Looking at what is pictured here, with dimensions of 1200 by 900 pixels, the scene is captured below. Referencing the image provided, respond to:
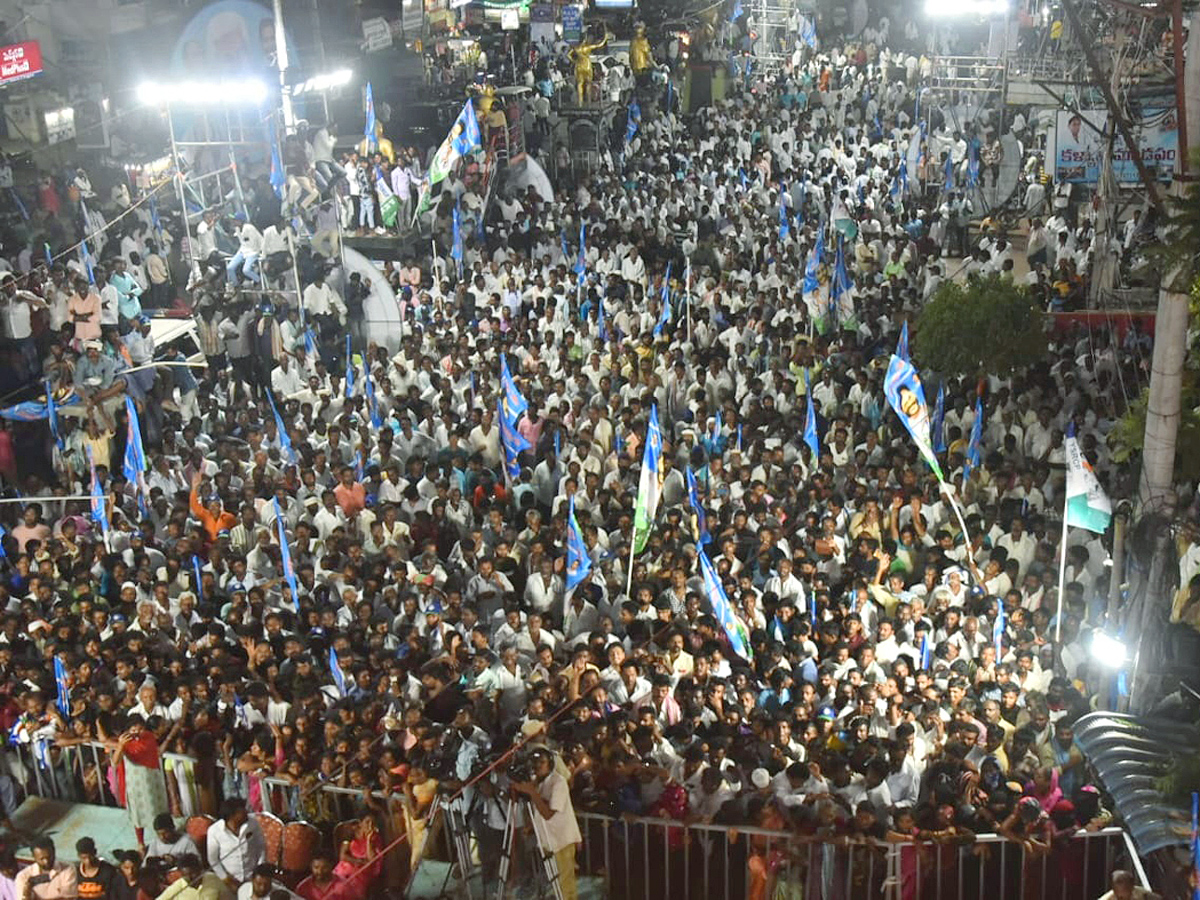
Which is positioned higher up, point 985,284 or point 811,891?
point 985,284

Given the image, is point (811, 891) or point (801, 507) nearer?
point (811, 891)

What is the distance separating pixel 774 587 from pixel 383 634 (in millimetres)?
2795

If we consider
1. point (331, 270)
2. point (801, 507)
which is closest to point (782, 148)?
point (331, 270)

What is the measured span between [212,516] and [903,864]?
6588 mm

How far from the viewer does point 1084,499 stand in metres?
9.05

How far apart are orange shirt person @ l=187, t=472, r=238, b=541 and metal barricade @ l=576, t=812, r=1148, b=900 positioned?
194 inches

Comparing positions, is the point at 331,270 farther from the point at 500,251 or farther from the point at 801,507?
the point at 801,507

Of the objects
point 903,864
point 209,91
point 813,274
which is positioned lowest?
point 903,864

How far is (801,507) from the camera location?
1123 centimetres

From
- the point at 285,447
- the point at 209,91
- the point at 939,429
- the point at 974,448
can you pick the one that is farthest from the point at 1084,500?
the point at 209,91

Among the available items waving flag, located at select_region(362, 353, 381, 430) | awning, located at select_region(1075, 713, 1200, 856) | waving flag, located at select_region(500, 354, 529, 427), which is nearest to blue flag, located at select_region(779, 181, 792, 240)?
waving flag, located at select_region(362, 353, 381, 430)

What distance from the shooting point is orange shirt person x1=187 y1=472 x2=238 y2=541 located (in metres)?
11.5

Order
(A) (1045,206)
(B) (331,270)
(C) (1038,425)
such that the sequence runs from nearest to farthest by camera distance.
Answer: (C) (1038,425) < (B) (331,270) < (A) (1045,206)

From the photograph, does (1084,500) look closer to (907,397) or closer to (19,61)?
(907,397)
